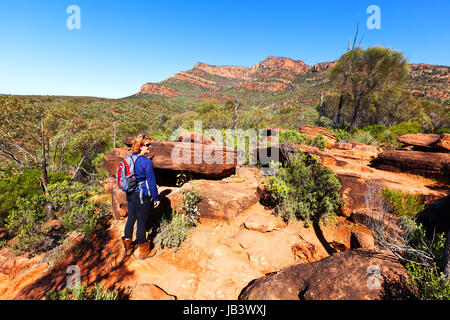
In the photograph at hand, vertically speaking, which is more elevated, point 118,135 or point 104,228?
point 118,135

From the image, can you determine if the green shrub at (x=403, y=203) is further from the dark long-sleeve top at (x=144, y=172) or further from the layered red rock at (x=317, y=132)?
the layered red rock at (x=317, y=132)

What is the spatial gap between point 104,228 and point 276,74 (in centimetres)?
9136

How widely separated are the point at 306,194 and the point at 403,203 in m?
2.32

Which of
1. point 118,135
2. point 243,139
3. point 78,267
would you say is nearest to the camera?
point 78,267

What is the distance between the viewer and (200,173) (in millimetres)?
5828

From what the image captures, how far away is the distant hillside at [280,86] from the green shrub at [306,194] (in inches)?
359

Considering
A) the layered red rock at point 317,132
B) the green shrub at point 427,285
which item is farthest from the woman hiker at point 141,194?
the layered red rock at point 317,132

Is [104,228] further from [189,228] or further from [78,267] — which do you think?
[189,228]

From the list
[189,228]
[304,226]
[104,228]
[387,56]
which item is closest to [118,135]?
[104,228]

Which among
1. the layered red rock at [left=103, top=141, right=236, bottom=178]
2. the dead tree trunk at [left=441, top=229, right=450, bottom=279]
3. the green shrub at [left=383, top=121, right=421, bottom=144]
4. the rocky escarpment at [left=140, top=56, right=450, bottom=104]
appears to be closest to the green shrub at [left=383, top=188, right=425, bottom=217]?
the dead tree trunk at [left=441, top=229, right=450, bottom=279]

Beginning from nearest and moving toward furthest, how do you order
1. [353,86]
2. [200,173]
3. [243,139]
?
[200,173]
[243,139]
[353,86]

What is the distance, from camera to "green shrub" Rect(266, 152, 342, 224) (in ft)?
15.5

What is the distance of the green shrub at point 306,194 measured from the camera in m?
4.73

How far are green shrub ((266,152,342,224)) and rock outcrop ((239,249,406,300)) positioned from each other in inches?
80.2
